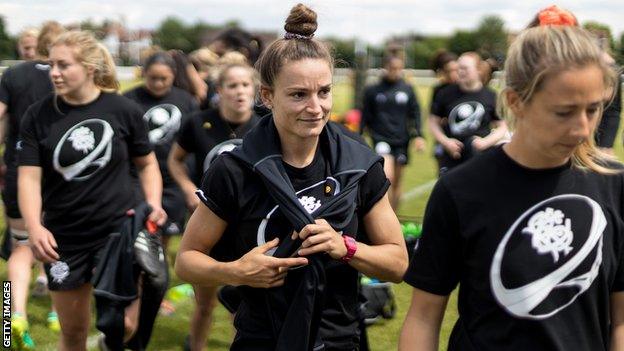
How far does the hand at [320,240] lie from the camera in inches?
117

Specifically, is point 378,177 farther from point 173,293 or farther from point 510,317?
point 173,293

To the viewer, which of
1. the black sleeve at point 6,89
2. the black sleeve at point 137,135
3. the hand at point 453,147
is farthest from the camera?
the hand at point 453,147

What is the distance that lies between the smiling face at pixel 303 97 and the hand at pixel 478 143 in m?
5.74

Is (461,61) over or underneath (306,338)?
underneath

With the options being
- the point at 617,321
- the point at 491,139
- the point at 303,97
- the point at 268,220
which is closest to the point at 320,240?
the point at 268,220

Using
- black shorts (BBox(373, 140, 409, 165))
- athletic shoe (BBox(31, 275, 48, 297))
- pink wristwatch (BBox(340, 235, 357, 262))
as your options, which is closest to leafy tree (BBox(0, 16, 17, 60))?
athletic shoe (BBox(31, 275, 48, 297))

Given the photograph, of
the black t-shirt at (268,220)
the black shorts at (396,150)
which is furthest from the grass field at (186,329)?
the black shorts at (396,150)

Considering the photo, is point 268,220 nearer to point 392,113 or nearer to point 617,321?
point 617,321

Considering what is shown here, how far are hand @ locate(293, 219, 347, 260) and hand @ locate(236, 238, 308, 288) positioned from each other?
6 cm

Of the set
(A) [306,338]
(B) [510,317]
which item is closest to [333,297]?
(A) [306,338]

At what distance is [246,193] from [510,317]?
42.6 inches

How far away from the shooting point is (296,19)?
10.9 feet

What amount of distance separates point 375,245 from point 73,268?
88.3 inches

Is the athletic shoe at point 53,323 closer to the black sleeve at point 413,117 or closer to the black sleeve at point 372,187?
the black sleeve at point 372,187
